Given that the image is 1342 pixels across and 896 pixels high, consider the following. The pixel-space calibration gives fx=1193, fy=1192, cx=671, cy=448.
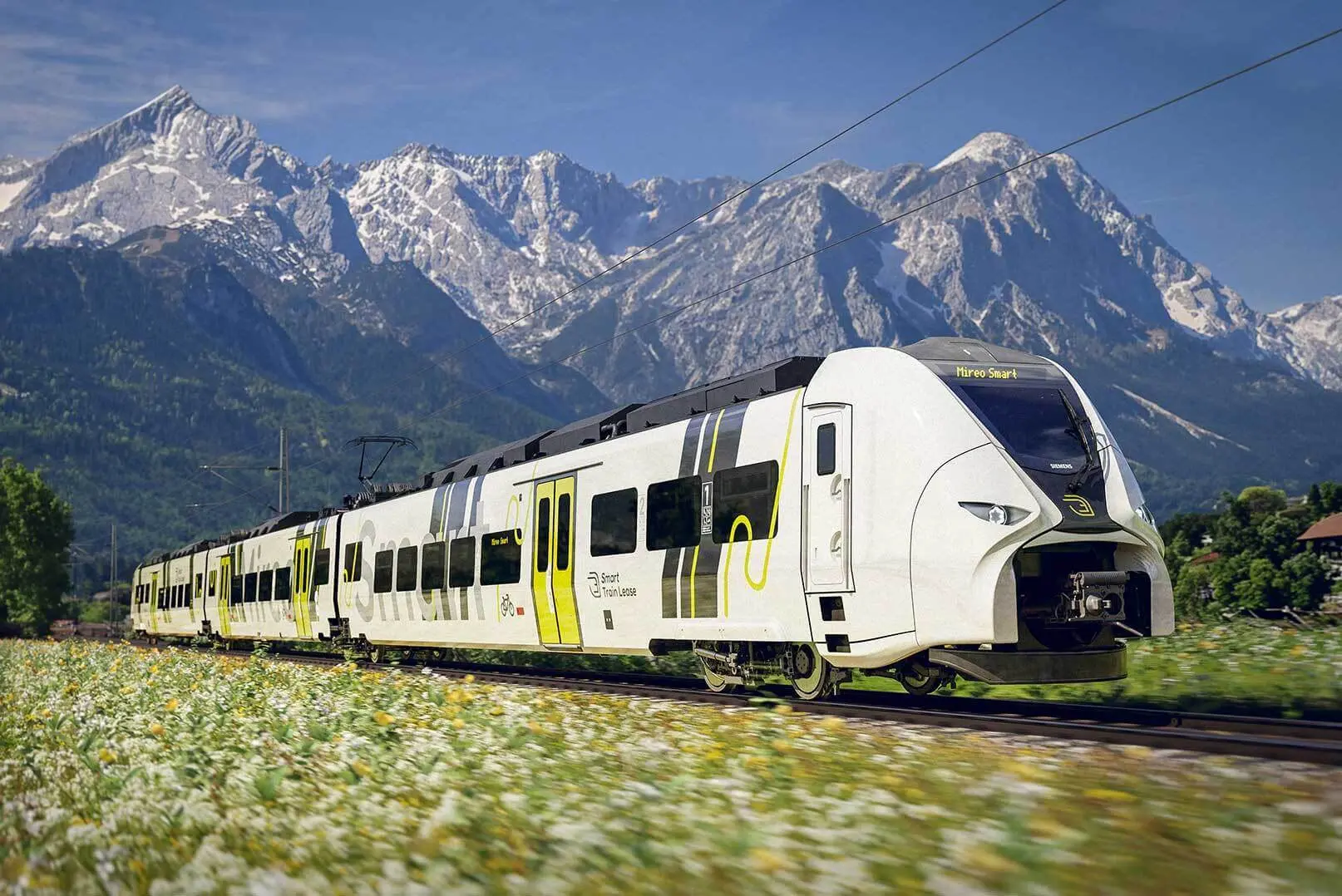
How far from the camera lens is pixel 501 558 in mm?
20344

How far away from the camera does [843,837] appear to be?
18.5ft

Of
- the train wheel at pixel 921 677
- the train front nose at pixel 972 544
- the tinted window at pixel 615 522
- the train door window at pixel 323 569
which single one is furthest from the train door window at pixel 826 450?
the train door window at pixel 323 569

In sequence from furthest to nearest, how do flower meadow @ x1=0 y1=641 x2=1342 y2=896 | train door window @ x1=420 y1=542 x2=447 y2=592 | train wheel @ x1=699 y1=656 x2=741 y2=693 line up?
train door window @ x1=420 y1=542 x2=447 y2=592 → train wheel @ x1=699 y1=656 x2=741 y2=693 → flower meadow @ x1=0 y1=641 x2=1342 y2=896

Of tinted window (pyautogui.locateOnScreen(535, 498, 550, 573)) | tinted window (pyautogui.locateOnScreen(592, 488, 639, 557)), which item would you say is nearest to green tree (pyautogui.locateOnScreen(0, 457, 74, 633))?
tinted window (pyautogui.locateOnScreen(535, 498, 550, 573))

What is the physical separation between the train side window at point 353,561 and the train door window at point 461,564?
5.93 metres

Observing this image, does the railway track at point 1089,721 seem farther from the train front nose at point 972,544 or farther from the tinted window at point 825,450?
the tinted window at point 825,450

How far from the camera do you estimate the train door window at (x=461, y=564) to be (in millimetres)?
21577

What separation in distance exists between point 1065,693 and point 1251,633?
106 inches

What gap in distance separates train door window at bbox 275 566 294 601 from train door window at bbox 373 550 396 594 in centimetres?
720

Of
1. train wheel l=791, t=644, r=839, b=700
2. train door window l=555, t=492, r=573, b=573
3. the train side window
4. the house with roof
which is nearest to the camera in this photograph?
train wheel l=791, t=644, r=839, b=700

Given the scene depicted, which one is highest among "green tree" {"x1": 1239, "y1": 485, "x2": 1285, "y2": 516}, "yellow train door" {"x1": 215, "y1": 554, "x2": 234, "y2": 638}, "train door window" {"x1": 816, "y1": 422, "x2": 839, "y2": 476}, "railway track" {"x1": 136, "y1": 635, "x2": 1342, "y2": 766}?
"green tree" {"x1": 1239, "y1": 485, "x2": 1285, "y2": 516}

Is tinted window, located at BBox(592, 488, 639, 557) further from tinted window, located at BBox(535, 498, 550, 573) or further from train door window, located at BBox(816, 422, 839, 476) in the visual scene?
train door window, located at BBox(816, 422, 839, 476)

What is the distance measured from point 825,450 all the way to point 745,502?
1.52 m

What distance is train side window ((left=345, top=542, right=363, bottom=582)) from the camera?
27.8 m
